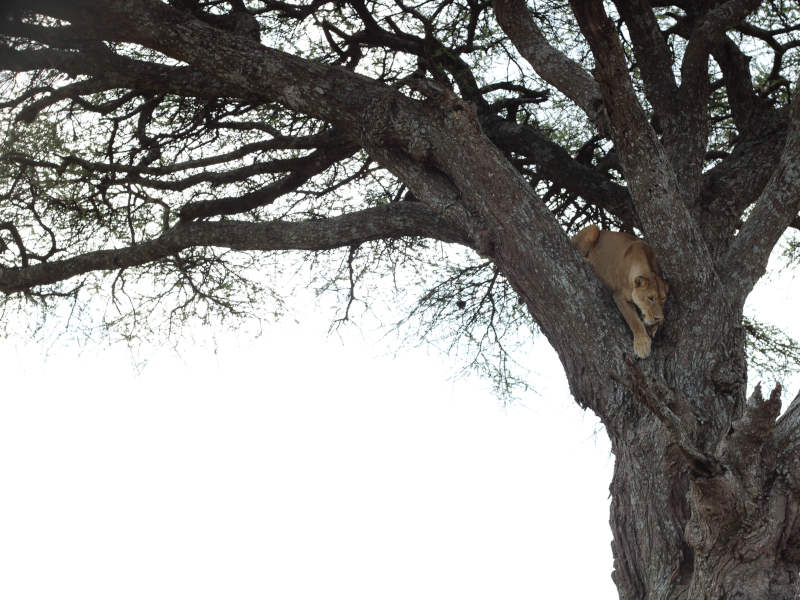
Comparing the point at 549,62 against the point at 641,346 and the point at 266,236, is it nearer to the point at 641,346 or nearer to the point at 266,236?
the point at 641,346

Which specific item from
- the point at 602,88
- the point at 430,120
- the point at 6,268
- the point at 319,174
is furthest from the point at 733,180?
the point at 6,268

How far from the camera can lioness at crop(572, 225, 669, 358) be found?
520 cm

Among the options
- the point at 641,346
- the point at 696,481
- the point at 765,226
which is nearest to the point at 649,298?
the point at 641,346

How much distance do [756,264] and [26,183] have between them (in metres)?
5.69

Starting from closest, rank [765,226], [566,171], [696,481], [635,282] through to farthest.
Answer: [696,481] < [635,282] < [765,226] < [566,171]

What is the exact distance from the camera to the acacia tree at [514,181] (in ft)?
15.2

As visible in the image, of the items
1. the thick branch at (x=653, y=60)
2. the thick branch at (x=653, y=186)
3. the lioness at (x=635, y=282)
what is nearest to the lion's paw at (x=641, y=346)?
the lioness at (x=635, y=282)

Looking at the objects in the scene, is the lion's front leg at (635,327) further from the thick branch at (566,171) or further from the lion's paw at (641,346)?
the thick branch at (566,171)

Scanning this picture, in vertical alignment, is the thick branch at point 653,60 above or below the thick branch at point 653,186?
above

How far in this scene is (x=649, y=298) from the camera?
5223 mm

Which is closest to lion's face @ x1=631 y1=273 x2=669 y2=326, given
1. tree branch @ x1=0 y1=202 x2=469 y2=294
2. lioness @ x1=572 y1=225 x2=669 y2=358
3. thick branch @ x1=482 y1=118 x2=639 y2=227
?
lioness @ x1=572 y1=225 x2=669 y2=358

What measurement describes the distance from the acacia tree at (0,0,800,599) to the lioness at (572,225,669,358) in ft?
0.24

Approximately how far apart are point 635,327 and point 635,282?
0.26 m

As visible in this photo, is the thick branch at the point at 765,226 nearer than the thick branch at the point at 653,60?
Yes
